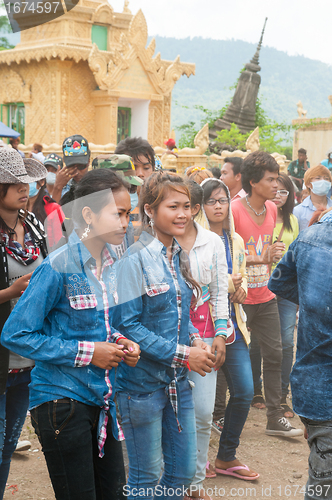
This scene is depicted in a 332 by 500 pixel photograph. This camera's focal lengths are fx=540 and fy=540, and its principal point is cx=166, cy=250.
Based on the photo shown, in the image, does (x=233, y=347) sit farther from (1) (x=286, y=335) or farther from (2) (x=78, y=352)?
(2) (x=78, y=352)

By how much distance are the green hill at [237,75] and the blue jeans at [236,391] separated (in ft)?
407

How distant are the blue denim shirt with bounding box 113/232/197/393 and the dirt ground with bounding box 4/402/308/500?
4.70 ft

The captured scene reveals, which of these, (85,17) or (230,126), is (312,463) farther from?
(230,126)

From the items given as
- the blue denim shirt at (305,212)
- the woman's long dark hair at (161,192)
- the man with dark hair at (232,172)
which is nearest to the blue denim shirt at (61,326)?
the woman's long dark hair at (161,192)

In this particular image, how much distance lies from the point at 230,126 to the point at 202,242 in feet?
67.1

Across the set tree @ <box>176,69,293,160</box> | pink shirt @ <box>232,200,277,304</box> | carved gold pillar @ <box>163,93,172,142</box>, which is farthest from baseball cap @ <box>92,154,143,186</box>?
carved gold pillar @ <box>163,93,172,142</box>

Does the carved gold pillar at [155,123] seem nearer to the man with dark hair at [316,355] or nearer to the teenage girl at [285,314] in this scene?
the teenage girl at [285,314]

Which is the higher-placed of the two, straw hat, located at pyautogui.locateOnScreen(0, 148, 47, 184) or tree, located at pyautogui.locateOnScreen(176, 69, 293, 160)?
tree, located at pyautogui.locateOnScreen(176, 69, 293, 160)

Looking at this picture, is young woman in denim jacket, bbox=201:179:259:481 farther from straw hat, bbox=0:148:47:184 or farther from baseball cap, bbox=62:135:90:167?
straw hat, bbox=0:148:47:184

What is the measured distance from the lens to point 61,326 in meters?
2.42

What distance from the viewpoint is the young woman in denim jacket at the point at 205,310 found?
339 centimetres

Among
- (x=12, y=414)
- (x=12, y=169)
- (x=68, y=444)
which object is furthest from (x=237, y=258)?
(x=68, y=444)

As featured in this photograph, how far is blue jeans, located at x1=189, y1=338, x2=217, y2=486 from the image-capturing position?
11.1 ft

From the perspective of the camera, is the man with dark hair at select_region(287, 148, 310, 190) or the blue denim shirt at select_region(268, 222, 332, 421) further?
the man with dark hair at select_region(287, 148, 310, 190)
